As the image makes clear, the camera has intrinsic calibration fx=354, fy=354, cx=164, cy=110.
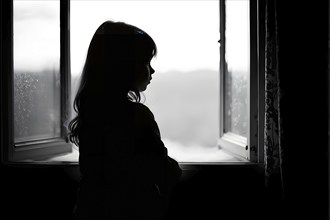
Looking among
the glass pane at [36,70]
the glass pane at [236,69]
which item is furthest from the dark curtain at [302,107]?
the glass pane at [36,70]

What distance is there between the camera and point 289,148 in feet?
4.41

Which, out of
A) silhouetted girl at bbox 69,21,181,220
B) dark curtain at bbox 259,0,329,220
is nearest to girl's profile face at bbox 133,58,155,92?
silhouetted girl at bbox 69,21,181,220

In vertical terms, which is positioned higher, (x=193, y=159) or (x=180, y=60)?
(x=180, y=60)

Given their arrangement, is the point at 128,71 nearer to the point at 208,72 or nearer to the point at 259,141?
the point at 259,141

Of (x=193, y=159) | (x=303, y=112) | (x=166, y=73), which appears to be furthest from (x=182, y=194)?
(x=166, y=73)

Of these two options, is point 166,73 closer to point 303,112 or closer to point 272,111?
point 272,111

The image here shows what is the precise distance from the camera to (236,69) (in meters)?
1.89

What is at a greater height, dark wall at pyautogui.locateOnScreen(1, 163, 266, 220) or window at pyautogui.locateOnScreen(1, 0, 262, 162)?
window at pyautogui.locateOnScreen(1, 0, 262, 162)

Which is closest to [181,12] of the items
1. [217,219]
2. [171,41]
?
[171,41]

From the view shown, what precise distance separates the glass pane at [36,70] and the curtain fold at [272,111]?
1089 mm

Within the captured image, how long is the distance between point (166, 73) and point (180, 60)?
0.37ft

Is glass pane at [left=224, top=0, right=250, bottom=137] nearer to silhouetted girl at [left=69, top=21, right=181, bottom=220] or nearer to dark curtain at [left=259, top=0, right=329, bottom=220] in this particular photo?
dark curtain at [left=259, top=0, right=329, bottom=220]

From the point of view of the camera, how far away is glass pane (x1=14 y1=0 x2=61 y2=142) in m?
1.75

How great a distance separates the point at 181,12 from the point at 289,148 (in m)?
1.14
